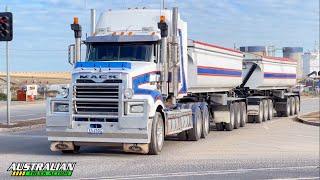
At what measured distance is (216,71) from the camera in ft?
74.3

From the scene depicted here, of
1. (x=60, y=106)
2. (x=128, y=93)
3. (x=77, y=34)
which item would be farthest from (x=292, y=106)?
(x=60, y=106)

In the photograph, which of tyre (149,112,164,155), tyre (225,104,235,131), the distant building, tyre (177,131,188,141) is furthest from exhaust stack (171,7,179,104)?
the distant building

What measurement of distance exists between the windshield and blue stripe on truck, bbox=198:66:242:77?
176 inches

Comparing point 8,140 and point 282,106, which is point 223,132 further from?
point 282,106

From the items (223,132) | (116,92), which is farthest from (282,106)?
(116,92)

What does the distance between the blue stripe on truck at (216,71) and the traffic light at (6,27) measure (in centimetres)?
789

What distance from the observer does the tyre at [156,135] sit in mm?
15032

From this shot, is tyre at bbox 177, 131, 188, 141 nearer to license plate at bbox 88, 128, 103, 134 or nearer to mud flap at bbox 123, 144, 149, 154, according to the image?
mud flap at bbox 123, 144, 149, 154

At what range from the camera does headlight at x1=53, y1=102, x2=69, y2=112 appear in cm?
1496

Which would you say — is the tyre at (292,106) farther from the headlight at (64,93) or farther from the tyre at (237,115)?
the headlight at (64,93)

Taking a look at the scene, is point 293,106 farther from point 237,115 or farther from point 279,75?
point 237,115

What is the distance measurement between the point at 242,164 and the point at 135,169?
7.97 feet

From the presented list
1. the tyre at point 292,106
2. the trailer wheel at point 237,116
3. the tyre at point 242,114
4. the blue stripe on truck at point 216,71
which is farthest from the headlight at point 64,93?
the tyre at point 292,106

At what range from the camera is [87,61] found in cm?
1627
